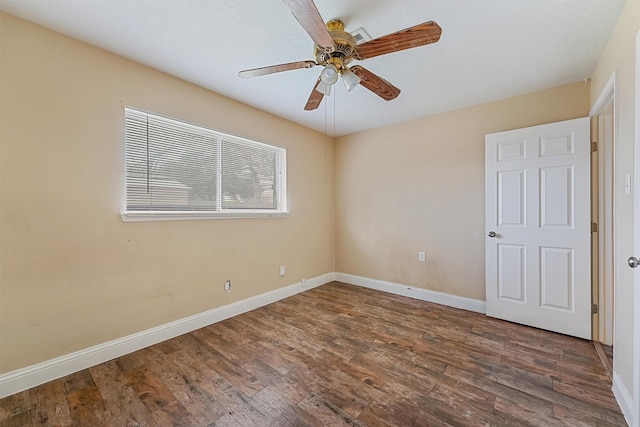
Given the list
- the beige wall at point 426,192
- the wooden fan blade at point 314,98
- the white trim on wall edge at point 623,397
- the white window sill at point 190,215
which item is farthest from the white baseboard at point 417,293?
the wooden fan blade at point 314,98

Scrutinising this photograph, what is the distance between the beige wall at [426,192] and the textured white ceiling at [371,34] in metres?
0.31

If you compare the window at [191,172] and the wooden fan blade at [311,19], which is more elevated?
the wooden fan blade at [311,19]

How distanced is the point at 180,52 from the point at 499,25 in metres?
2.33

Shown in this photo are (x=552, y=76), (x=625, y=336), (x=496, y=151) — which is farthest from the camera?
(x=496, y=151)

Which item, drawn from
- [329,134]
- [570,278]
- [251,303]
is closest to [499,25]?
[570,278]

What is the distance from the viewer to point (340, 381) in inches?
70.1

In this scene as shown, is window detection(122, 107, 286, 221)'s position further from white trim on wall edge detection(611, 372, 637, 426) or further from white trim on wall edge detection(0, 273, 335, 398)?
white trim on wall edge detection(611, 372, 637, 426)

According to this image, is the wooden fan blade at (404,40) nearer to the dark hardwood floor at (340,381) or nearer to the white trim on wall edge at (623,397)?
the dark hardwood floor at (340,381)

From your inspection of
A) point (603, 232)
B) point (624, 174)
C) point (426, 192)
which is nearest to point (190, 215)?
point (426, 192)

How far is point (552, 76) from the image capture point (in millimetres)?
2355

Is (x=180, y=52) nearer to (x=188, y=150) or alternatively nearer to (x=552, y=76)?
(x=188, y=150)

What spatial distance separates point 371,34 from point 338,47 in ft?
1.50

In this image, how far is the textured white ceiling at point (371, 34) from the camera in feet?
5.18

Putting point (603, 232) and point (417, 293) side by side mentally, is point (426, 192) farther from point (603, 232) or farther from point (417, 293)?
point (603, 232)
